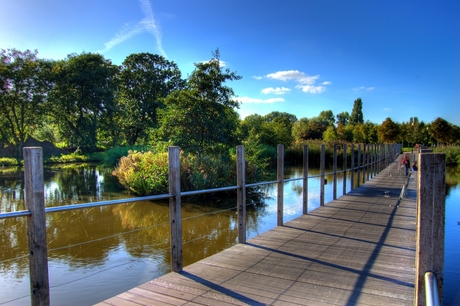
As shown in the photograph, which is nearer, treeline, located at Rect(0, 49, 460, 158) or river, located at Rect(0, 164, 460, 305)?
river, located at Rect(0, 164, 460, 305)

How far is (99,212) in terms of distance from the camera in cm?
1031

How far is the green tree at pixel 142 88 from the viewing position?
110ft

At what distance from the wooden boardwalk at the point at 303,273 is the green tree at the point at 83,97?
Result: 28741 millimetres

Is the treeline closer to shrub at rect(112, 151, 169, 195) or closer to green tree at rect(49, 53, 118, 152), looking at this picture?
green tree at rect(49, 53, 118, 152)

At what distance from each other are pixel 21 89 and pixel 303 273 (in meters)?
31.2

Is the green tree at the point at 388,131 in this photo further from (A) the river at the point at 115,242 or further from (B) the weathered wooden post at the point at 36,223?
(B) the weathered wooden post at the point at 36,223

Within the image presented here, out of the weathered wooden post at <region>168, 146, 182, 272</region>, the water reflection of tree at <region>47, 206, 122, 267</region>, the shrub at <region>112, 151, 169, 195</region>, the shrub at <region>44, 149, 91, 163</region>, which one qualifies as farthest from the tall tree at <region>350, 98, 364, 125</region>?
the weathered wooden post at <region>168, 146, 182, 272</region>

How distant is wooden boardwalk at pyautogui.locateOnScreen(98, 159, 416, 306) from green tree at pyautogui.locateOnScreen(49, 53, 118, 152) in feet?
94.3

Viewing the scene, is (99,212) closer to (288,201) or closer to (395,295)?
(288,201)

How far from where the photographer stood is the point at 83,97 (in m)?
30.9

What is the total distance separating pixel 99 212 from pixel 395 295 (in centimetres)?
923

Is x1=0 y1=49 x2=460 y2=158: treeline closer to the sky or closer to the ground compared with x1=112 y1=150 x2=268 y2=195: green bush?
closer to the sky

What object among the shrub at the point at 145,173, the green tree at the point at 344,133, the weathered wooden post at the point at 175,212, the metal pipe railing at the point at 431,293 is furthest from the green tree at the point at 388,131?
the metal pipe railing at the point at 431,293

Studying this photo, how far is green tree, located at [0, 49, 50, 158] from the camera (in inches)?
1070
